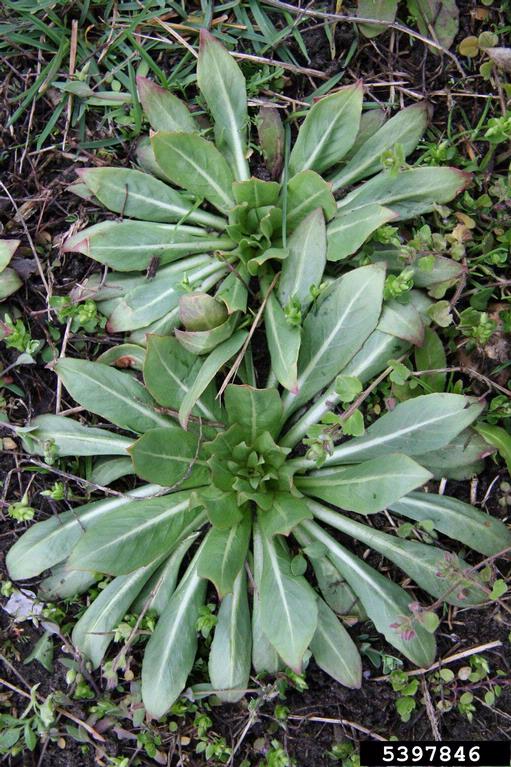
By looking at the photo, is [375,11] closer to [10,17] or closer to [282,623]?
[10,17]

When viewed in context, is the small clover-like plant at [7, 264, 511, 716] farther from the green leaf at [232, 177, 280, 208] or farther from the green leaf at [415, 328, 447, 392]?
the green leaf at [232, 177, 280, 208]

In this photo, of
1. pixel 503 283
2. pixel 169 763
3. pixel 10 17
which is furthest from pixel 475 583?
pixel 10 17

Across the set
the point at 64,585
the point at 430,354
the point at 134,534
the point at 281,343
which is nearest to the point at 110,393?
the point at 134,534

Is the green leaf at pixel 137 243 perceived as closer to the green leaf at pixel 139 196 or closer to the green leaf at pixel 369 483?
the green leaf at pixel 139 196

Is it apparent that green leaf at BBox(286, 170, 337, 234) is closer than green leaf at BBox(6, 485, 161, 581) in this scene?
Yes

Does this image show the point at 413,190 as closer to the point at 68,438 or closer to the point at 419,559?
the point at 419,559

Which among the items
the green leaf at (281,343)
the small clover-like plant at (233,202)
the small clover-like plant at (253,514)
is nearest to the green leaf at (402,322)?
the small clover-like plant at (253,514)

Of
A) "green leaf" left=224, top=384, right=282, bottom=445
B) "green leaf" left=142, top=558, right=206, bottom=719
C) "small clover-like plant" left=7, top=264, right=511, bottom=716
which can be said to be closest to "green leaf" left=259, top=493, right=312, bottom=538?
"small clover-like plant" left=7, top=264, right=511, bottom=716
